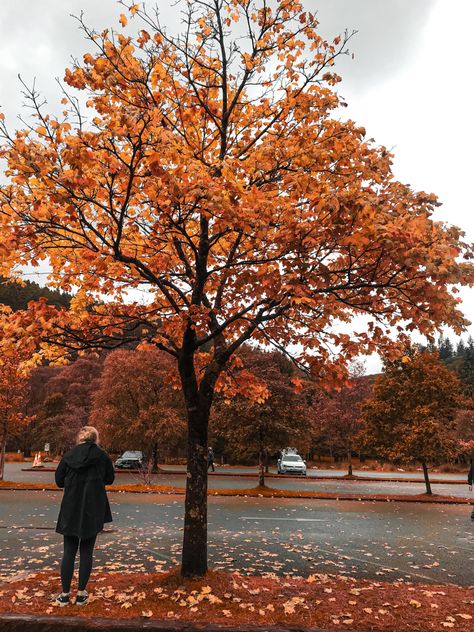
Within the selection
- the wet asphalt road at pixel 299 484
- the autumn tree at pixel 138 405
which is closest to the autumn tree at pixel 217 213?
the wet asphalt road at pixel 299 484

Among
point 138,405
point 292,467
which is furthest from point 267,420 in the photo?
point 292,467

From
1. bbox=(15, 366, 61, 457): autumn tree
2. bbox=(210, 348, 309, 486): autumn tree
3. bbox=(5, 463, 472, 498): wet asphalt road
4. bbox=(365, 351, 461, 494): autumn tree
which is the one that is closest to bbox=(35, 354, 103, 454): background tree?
bbox=(15, 366, 61, 457): autumn tree

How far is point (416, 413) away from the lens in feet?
70.4

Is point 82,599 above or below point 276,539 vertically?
above

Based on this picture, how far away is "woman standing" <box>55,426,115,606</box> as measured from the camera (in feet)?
16.6

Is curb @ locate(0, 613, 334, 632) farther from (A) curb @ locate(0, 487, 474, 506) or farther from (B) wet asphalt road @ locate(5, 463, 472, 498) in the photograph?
(B) wet asphalt road @ locate(5, 463, 472, 498)

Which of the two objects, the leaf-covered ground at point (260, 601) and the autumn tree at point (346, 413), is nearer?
the leaf-covered ground at point (260, 601)

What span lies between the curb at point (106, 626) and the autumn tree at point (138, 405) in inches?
971

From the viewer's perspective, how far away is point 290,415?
22.2m

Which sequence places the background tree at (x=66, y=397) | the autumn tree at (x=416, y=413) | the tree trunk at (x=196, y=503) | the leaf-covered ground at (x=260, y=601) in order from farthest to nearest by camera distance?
the background tree at (x=66, y=397) → the autumn tree at (x=416, y=413) → the tree trunk at (x=196, y=503) → the leaf-covered ground at (x=260, y=601)

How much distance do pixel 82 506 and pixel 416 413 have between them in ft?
63.2

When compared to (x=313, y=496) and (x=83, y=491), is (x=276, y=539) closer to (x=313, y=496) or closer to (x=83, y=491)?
(x=83, y=491)

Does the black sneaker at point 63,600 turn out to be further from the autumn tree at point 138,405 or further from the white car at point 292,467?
the white car at point 292,467

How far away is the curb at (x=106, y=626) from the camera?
389cm
